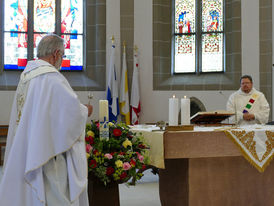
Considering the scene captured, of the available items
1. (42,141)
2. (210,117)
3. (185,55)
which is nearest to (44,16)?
(185,55)

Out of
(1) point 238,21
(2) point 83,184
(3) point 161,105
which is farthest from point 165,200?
(1) point 238,21

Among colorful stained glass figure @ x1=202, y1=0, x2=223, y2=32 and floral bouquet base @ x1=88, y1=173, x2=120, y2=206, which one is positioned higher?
A: colorful stained glass figure @ x1=202, y1=0, x2=223, y2=32

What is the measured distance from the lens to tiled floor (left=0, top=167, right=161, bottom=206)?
18.5ft

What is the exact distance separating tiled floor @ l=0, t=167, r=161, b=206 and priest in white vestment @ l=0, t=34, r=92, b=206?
2.43m

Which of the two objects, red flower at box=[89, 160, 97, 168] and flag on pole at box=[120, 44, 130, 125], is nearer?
red flower at box=[89, 160, 97, 168]

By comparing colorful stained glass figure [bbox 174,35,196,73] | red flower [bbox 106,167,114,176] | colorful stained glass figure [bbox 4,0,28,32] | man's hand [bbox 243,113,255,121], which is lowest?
red flower [bbox 106,167,114,176]

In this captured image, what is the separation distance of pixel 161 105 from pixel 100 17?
100 inches

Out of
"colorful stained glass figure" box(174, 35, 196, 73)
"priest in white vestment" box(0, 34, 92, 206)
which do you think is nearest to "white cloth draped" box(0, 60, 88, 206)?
"priest in white vestment" box(0, 34, 92, 206)

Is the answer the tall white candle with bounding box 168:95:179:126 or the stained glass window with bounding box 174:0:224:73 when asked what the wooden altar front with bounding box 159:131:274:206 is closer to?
the tall white candle with bounding box 168:95:179:126

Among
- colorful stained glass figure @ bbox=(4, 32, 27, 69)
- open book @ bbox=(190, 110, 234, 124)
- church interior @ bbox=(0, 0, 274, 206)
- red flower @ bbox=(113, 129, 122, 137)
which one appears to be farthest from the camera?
colorful stained glass figure @ bbox=(4, 32, 27, 69)

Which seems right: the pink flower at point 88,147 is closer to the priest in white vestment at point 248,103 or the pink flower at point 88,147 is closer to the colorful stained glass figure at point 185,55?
the priest in white vestment at point 248,103

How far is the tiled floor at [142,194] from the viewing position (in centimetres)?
565

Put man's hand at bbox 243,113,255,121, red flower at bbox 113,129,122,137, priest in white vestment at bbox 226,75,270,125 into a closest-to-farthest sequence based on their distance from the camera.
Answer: red flower at bbox 113,129,122,137, man's hand at bbox 243,113,255,121, priest in white vestment at bbox 226,75,270,125

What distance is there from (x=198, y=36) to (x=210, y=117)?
659cm
